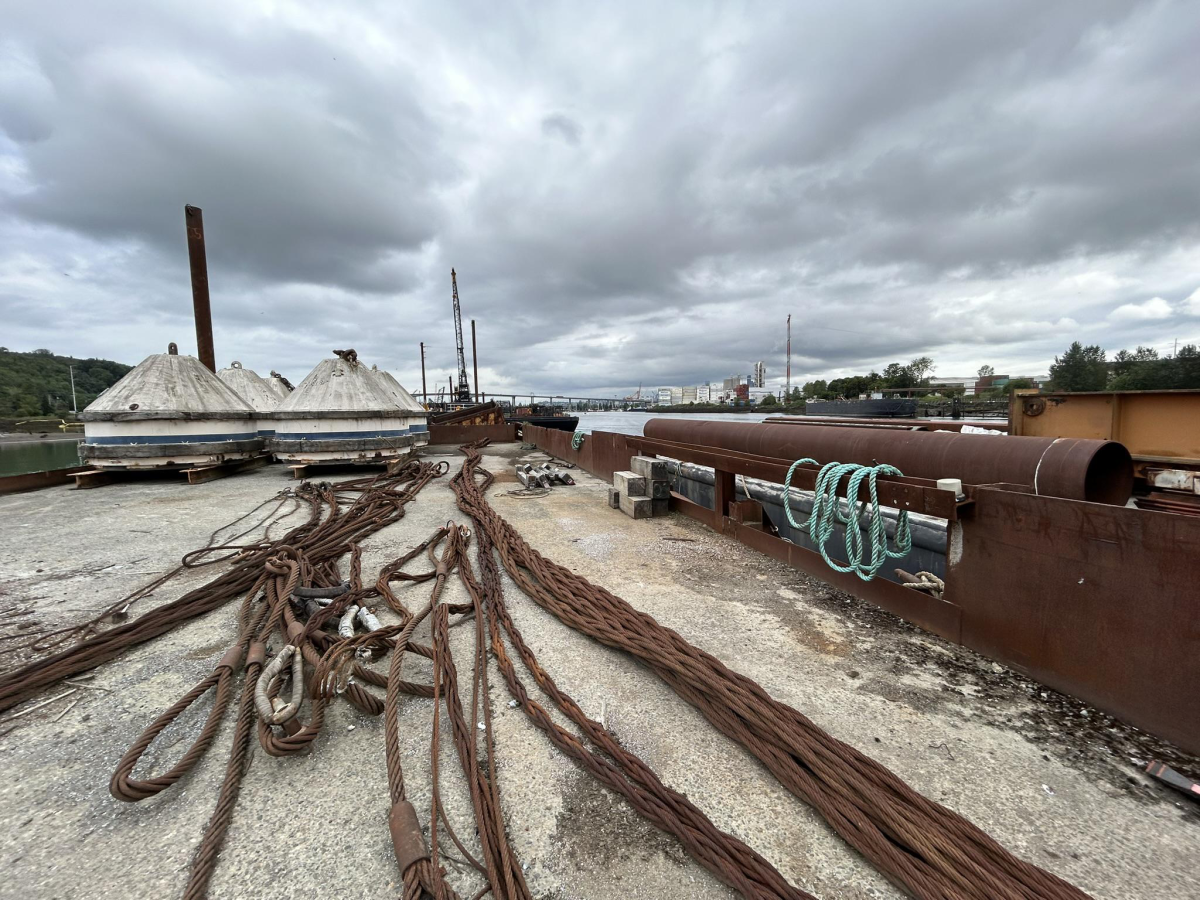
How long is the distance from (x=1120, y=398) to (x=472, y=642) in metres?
9.07

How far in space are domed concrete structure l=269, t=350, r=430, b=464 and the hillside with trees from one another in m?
73.7

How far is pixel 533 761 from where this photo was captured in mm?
2006

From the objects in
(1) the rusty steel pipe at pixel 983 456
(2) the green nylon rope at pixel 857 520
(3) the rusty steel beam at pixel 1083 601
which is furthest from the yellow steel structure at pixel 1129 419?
(3) the rusty steel beam at pixel 1083 601

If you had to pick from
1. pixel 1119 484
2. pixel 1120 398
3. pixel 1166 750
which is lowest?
pixel 1166 750

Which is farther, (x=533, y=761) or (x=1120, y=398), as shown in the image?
(x=1120, y=398)

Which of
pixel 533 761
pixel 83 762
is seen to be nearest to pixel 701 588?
pixel 533 761

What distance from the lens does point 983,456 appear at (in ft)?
11.0

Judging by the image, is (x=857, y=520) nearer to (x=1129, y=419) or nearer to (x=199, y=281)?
(x=1129, y=419)

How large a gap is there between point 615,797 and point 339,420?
10.2 m

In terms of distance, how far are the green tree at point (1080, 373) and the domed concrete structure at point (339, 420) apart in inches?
2428

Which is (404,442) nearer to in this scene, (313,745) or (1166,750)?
(313,745)

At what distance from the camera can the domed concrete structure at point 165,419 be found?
8.75 metres

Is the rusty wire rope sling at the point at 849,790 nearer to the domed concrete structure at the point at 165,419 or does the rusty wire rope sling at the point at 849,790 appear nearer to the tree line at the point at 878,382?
the domed concrete structure at the point at 165,419

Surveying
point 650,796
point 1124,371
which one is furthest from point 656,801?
point 1124,371
